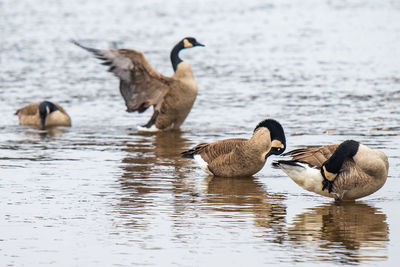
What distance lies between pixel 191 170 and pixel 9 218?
3.07m

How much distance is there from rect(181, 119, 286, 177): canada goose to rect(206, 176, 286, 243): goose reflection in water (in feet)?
0.45

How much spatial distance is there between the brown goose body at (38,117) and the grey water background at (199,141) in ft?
0.74

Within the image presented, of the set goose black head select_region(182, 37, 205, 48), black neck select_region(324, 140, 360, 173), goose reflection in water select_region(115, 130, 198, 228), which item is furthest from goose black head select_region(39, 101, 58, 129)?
black neck select_region(324, 140, 360, 173)

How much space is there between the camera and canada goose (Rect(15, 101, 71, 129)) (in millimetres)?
14031

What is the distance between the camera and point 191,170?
33.3 ft

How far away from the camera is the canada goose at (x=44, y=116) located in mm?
14031

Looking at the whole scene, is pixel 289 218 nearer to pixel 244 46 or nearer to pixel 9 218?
pixel 9 218

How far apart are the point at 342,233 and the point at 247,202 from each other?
1.41m

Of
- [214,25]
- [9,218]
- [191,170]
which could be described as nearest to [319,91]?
[191,170]

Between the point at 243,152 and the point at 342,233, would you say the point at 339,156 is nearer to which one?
the point at 342,233

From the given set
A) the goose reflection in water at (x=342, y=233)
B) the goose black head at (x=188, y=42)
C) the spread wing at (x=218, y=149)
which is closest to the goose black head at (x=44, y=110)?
the goose black head at (x=188, y=42)

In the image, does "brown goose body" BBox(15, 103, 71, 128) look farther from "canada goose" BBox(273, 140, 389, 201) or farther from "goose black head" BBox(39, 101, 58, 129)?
"canada goose" BBox(273, 140, 389, 201)

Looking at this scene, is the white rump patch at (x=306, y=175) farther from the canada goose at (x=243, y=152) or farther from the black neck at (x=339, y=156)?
the canada goose at (x=243, y=152)

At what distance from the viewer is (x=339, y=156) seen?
7.80m
